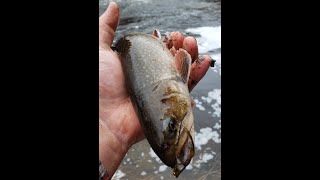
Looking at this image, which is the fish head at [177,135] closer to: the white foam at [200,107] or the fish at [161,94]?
the fish at [161,94]

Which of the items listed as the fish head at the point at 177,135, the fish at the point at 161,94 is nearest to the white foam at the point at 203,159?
the fish at the point at 161,94

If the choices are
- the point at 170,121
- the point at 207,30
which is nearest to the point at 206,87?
the point at 207,30

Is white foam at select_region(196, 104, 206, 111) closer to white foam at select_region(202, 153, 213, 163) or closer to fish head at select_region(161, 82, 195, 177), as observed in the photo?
white foam at select_region(202, 153, 213, 163)

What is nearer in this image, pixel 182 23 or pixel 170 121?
pixel 170 121

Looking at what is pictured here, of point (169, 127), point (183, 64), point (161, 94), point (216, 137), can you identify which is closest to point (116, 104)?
point (161, 94)
